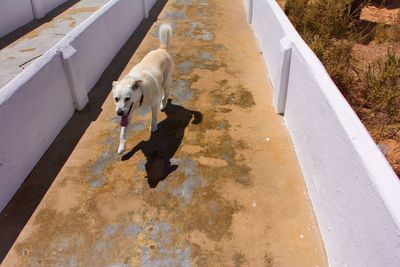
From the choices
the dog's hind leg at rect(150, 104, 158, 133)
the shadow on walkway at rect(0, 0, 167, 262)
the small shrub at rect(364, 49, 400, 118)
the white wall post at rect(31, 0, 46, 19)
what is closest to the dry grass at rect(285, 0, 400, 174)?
the small shrub at rect(364, 49, 400, 118)

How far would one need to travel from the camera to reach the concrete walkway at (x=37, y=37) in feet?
29.6

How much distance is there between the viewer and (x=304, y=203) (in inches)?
175

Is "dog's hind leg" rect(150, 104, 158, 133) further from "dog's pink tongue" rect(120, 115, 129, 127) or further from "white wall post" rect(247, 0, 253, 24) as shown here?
"white wall post" rect(247, 0, 253, 24)

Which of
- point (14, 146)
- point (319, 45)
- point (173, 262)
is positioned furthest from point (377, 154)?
point (319, 45)

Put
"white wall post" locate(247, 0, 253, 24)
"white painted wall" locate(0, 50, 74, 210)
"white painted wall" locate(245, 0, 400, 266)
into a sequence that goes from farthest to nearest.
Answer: "white wall post" locate(247, 0, 253, 24) < "white painted wall" locate(0, 50, 74, 210) < "white painted wall" locate(245, 0, 400, 266)

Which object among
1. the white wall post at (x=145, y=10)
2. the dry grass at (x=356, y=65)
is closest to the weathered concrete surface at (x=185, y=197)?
the dry grass at (x=356, y=65)

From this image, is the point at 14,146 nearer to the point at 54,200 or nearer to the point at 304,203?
the point at 54,200

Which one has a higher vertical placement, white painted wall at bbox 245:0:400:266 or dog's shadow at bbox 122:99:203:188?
white painted wall at bbox 245:0:400:266

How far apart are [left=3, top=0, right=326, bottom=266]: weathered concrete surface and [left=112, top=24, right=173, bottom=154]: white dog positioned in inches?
19.5

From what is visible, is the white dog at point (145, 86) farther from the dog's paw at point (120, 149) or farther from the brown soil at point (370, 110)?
the brown soil at point (370, 110)

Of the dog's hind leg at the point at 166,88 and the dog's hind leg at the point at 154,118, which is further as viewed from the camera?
the dog's hind leg at the point at 166,88

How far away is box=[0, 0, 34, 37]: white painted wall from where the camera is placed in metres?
11.1

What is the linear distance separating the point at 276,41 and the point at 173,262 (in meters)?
5.01

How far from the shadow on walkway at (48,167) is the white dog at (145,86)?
997 millimetres
